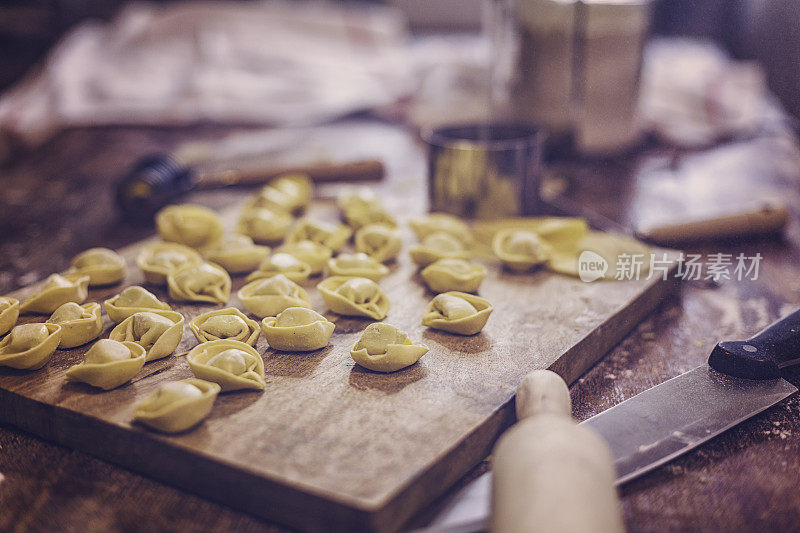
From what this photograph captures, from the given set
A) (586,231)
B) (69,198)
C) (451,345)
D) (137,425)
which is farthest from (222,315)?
(69,198)

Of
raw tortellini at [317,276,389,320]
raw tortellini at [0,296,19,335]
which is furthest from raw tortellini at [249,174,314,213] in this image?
raw tortellini at [0,296,19,335]

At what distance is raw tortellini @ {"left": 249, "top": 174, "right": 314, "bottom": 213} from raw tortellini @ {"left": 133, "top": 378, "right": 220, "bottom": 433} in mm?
776

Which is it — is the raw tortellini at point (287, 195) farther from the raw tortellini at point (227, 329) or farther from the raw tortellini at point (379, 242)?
the raw tortellini at point (227, 329)

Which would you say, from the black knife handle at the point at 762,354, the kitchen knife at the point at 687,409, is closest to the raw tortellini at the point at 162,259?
the kitchen knife at the point at 687,409

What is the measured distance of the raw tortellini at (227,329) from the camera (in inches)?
39.1

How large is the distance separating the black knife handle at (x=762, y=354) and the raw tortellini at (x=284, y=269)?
27.4 inches

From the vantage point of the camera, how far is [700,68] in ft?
8.79

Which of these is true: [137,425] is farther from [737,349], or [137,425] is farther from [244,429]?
[737,349]

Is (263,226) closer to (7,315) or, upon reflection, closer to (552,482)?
(7,315)

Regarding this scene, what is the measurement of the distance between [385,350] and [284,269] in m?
0.35

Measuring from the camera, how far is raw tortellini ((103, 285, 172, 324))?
1047 millimetres

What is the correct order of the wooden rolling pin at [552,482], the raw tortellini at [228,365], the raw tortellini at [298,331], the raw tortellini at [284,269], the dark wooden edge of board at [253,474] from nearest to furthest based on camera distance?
the wooden rolling pin at [552,482] → the dark wooden edge of board at [253,474] → the raw tortellini at [228,365] → the raw tortellini at [298,331] → the raw tortellini at [284,269]

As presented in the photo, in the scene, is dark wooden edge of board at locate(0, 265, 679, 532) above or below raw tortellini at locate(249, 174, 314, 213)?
below

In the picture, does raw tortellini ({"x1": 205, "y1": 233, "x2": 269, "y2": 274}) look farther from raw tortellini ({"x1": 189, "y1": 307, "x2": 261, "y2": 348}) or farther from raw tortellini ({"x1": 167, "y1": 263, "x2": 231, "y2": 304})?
raw tortellini ({"x1": 189, "y1": 307, "x2": 261, "y2": 348})
